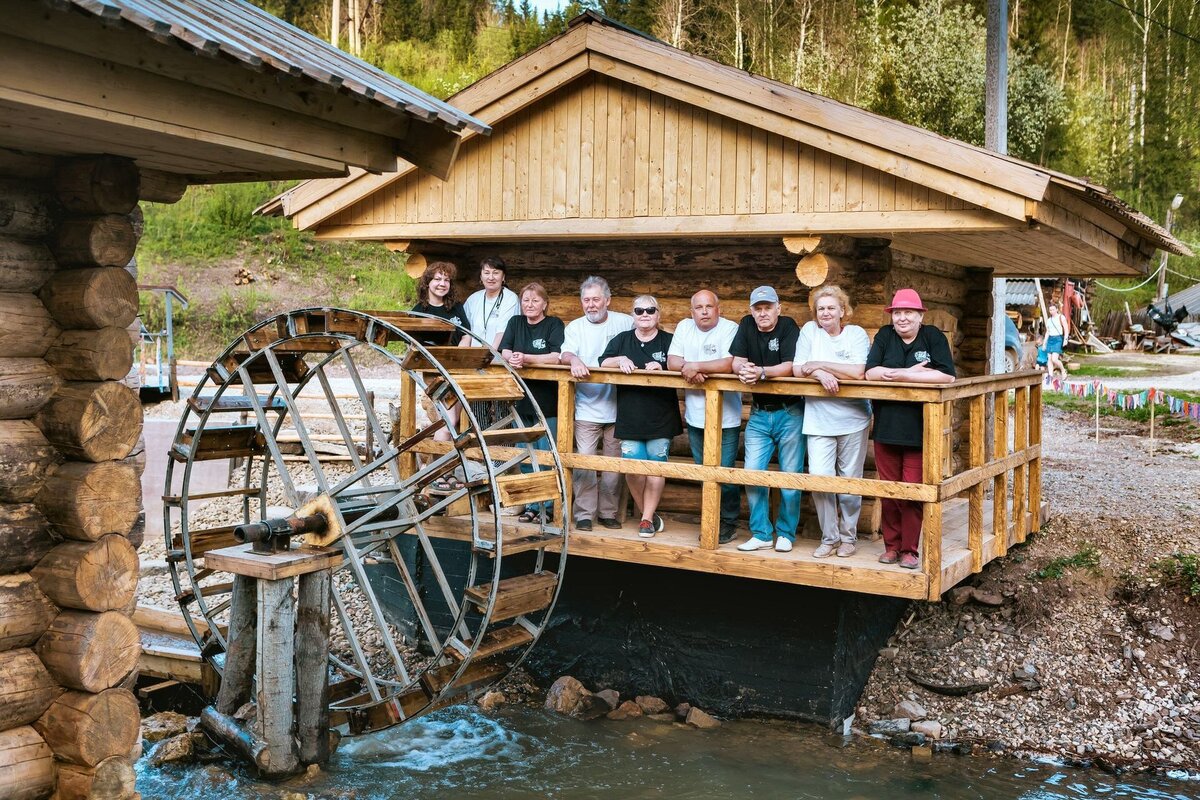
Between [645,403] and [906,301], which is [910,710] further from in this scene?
[906,301]

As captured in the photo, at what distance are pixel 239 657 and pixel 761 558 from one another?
3372 millimetres

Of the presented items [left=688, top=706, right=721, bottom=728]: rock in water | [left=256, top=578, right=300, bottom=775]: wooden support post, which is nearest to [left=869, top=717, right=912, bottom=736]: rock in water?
[left=688, top=706, right=721, bottom=728]: rock in water

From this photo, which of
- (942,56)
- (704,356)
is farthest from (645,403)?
(942,56)

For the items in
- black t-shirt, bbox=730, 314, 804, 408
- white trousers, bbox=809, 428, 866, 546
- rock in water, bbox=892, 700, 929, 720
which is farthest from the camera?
rock in water, bbox=892, 700, 929, 720

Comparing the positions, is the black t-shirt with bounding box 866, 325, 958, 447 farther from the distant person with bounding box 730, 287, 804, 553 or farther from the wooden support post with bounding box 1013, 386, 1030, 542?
the wooden support post with bounding box 1013, 386, 1030, 542

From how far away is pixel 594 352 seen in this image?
8094 millimetres

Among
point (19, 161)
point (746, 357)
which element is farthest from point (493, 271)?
point (19, 161)

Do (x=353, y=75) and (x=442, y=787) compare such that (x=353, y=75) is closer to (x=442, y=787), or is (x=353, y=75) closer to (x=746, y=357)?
(x=746, y=357)

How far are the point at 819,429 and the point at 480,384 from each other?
2.14 meters

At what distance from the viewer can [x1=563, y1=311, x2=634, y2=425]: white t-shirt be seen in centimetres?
798

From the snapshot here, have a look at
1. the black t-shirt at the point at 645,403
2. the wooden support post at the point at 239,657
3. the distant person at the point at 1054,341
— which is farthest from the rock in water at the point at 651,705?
the distant person at the point at 1054,341

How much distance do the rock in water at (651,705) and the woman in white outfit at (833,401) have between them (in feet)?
6.39

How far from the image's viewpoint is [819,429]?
708 cm

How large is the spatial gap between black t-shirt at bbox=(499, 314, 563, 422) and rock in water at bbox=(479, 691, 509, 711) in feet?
7.31
